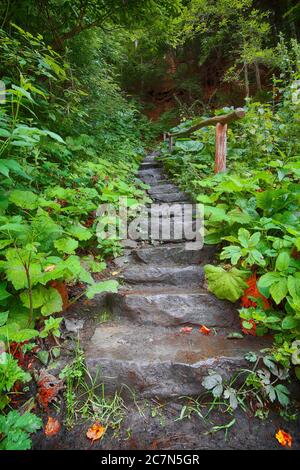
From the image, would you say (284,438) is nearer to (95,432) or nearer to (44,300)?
(95,432)

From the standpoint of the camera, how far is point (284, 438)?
151 cm

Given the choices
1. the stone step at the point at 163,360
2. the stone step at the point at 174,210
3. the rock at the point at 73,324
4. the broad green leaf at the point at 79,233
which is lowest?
the stone step at the point at 163,360

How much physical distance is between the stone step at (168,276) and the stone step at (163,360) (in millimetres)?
683

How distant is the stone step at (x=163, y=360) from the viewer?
1743 millimetres

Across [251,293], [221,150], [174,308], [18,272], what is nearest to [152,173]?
[221,150]

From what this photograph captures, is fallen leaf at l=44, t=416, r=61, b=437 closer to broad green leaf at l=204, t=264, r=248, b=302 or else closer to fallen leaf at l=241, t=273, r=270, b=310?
broad green leaf at l=204, t=264, r=248, b=302

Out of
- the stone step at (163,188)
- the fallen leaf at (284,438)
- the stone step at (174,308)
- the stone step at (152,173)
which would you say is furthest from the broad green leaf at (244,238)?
the stone step at (152,173)

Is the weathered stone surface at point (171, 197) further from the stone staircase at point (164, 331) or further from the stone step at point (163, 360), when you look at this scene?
the stone step at point (163, 360)

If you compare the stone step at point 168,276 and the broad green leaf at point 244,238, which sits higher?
the broad green leaf at point 244,238

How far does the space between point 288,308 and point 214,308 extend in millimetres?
599

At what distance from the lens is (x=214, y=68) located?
1088 centimetres

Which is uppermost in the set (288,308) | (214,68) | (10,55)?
(214,68)
